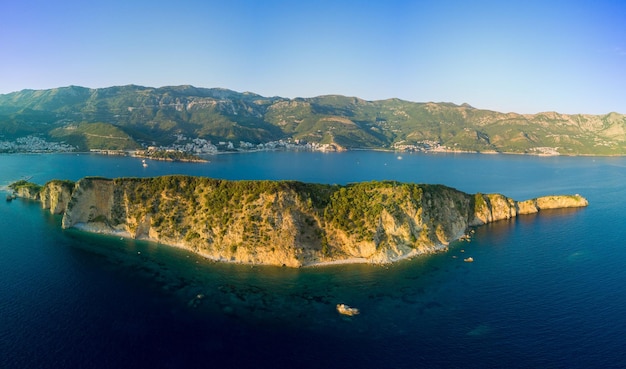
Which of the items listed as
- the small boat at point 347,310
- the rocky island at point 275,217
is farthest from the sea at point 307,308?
the rocky island at point 275,217

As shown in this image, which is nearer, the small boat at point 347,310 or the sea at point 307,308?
the sea at point 307,308

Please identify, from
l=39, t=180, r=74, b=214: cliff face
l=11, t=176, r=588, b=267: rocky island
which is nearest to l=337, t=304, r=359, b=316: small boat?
l=11, t=176, r=588, b=267: rocky island

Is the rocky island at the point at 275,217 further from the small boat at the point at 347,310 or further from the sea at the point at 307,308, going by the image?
the small boat at the point at 347,310

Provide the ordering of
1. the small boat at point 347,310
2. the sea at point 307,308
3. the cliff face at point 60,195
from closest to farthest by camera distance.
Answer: the sea at point 307,308
the small boat at point 347,310
the cliff face at point 60,195

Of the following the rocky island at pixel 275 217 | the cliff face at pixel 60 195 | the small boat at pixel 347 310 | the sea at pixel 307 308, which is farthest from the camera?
the cliff face at pixel 60 195

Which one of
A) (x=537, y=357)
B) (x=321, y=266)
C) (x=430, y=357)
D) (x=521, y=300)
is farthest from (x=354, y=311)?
(x=521, y=300)

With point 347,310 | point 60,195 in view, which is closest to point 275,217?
point 347,310

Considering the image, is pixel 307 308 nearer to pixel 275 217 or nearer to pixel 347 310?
pixel 347 310
